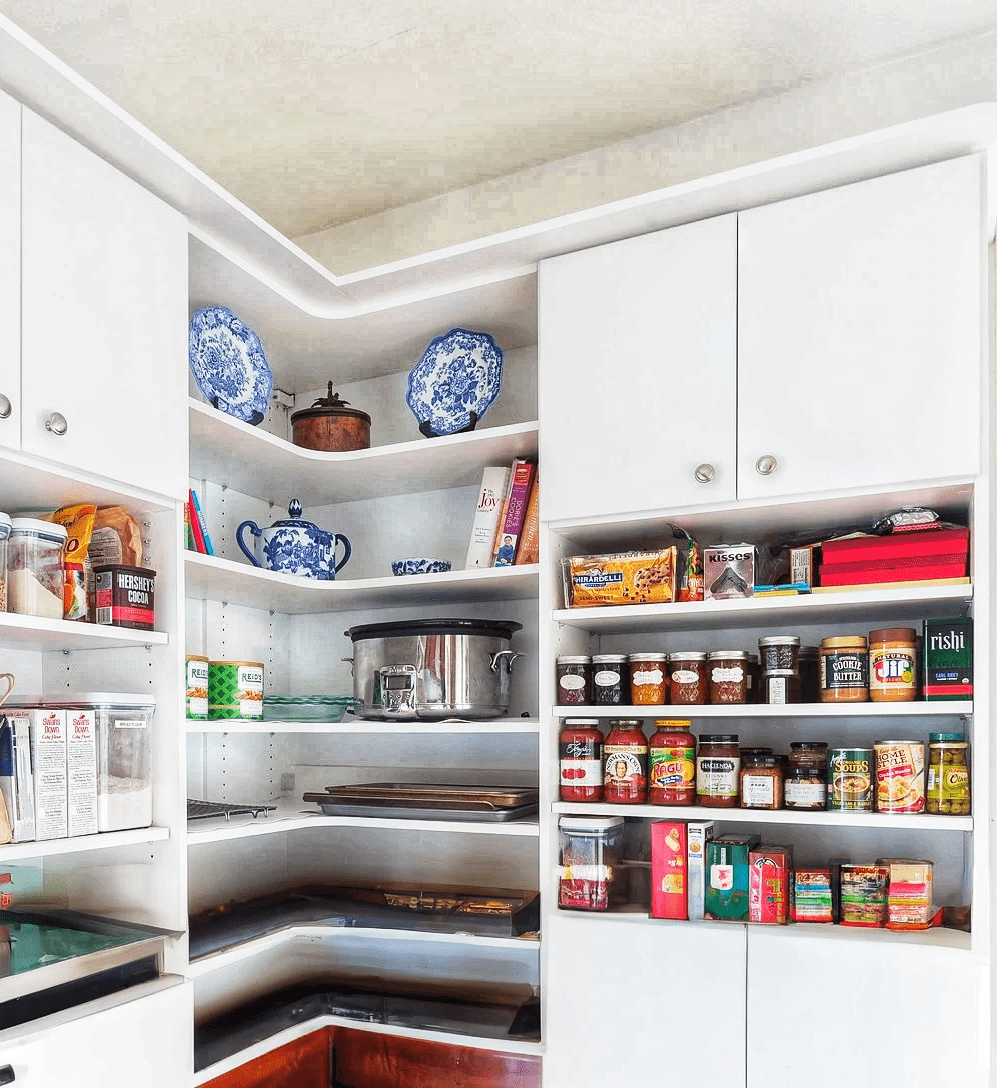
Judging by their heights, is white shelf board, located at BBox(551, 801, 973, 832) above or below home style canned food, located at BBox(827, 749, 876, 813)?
below

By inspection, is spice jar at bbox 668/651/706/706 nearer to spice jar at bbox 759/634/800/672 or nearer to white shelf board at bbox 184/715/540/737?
spice jar at bbox 759/634/800/672

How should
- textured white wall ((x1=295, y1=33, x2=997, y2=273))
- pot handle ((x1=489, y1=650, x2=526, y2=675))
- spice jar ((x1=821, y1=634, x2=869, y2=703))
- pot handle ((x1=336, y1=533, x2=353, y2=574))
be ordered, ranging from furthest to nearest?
pot handle ((x1=336, y1=533, x2=353, y2=574))
pot handle ((x1=489, y1=650, x2=526, y2=675))
textured white wall ((x1=295, y1=33, x2=997, y2=273))
spice jar ((x1=821, y1=634, x2=869, y2=703))

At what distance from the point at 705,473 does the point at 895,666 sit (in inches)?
18.6

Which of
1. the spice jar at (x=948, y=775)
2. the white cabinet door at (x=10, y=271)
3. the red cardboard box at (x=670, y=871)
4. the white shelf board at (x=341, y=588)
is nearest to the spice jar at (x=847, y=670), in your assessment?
the spice jar at (x=948, y=775)

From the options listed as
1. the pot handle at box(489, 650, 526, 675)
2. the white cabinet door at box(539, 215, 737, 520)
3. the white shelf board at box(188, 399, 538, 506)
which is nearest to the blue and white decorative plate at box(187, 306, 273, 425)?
the white shelf board at box(188, 399, 538, 506)

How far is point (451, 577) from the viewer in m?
2.09

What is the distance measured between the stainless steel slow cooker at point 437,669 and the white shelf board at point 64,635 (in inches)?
21.1

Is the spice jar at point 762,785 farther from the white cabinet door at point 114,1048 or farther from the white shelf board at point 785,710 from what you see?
the white cabinet door at point 114,1048

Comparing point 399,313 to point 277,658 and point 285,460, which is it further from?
point 277,658

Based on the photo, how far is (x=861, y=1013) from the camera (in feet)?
5.24

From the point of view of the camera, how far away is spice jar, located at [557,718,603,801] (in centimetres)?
189

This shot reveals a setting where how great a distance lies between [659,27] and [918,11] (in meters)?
0.51

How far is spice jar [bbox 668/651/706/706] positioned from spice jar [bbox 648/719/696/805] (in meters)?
0.05

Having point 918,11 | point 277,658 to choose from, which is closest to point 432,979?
point 277,658
